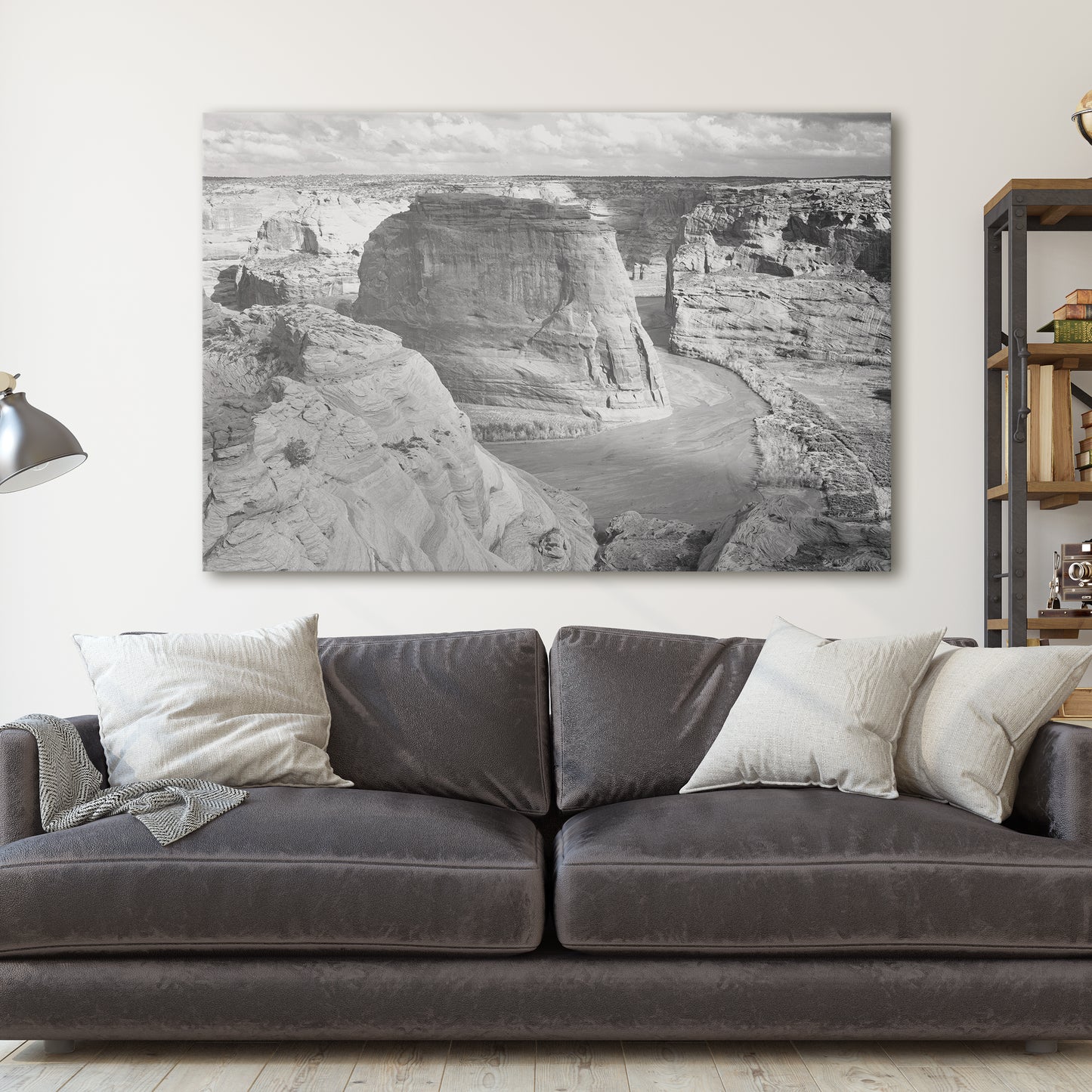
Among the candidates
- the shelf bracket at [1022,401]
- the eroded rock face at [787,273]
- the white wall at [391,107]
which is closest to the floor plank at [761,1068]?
the white wall at [391,107]

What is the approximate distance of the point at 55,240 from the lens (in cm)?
361

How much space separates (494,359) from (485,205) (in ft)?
1.73

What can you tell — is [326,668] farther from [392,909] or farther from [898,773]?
[898,773]

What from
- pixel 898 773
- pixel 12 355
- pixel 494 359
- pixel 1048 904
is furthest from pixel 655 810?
pixel 12 355

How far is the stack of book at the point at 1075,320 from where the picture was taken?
338 cm

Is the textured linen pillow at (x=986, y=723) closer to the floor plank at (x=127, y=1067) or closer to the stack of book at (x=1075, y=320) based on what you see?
the stack of book at (x=1075, y=320)

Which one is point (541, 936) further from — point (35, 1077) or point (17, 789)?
point (17, 789)

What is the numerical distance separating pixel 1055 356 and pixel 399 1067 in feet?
9.34

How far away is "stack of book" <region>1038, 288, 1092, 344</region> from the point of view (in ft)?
11.1

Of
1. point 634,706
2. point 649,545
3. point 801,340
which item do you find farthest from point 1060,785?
point 801,340

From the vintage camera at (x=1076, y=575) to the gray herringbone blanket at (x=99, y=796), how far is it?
260cm

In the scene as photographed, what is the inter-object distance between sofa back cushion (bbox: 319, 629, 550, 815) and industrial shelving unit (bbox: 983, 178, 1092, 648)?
5.40 ft

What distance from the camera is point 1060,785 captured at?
7.09ft

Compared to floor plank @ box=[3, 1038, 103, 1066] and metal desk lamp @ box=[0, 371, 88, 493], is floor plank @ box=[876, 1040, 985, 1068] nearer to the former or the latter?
floor plank @ box=[3, 1038, 103, 1066]
